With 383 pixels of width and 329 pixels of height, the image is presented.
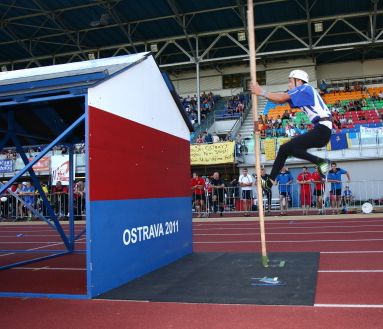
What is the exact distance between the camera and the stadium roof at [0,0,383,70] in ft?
80.4

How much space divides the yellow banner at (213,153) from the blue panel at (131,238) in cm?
1482

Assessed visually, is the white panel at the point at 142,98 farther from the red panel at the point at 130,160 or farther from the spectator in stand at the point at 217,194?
the spectator in stand at the point at 217,194

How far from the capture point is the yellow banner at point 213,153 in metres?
23.0

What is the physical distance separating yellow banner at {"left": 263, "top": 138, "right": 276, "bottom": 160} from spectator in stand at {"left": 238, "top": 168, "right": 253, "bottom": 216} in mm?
3926

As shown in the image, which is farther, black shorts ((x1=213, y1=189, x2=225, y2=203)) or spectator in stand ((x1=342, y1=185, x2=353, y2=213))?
black shorts ((x1=213, y1=189, x2=225, y2=203))

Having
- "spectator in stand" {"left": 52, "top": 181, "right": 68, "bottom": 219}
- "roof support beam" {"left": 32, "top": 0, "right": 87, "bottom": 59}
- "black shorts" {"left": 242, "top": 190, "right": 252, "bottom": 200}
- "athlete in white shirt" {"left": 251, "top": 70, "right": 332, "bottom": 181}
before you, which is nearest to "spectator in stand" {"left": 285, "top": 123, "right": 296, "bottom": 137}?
"black shorts" {"left": 242, "top": 190, "right": 252, "bottom": 200}

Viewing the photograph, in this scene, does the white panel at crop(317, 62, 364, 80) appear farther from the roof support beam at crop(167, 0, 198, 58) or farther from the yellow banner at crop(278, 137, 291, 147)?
the yellow banner at crop(278, 137, 291, 147)

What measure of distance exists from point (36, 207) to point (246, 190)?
969 cm

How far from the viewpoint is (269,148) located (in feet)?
72.9

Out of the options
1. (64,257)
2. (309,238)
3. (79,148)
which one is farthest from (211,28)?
(64,257)

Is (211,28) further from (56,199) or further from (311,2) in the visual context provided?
(56,199)

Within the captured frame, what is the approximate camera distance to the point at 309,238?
34.6ft

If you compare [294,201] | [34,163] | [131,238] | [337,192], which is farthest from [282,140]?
[34,163]

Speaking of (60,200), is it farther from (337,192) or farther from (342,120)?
(342,120)
